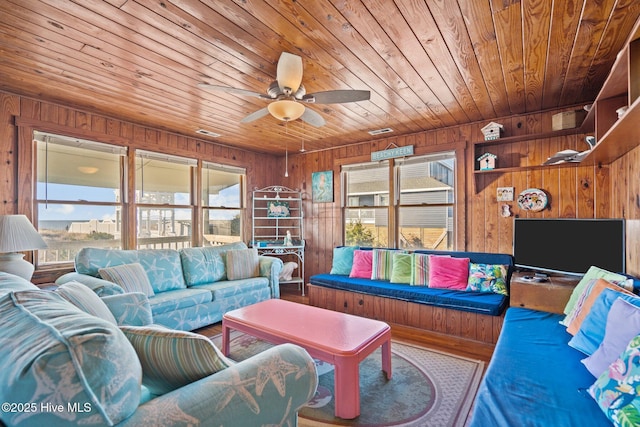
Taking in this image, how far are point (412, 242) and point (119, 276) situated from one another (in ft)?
11.4

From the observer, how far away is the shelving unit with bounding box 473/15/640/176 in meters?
1.59

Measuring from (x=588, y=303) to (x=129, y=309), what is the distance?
2.94 m

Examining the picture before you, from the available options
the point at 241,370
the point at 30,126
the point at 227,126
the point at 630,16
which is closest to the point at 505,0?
the point at 630,16

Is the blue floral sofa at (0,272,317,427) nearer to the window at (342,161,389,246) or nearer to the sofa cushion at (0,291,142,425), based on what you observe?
the sofa cushion at (0,291,142,425)

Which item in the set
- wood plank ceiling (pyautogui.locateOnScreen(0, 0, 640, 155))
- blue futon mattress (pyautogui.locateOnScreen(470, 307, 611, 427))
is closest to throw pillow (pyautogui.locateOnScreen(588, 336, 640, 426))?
blue futon mattress (pyautogui.locateOnScreen(470, 307, 611, 427))

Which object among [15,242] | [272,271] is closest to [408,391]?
[272,271]

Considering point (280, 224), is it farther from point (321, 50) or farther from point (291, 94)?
point (321, 50)

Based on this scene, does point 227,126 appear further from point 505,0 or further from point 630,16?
point 630,16

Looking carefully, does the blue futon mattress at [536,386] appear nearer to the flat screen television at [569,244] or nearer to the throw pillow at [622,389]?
the throw pillow at [622,389]

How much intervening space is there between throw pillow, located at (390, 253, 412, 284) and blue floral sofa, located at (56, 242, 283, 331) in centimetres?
153

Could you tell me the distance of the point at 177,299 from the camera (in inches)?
119

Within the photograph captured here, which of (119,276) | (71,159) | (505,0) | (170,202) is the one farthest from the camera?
(170,202)

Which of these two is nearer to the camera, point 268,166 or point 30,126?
point 30,126

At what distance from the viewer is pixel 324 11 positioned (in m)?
1.72
